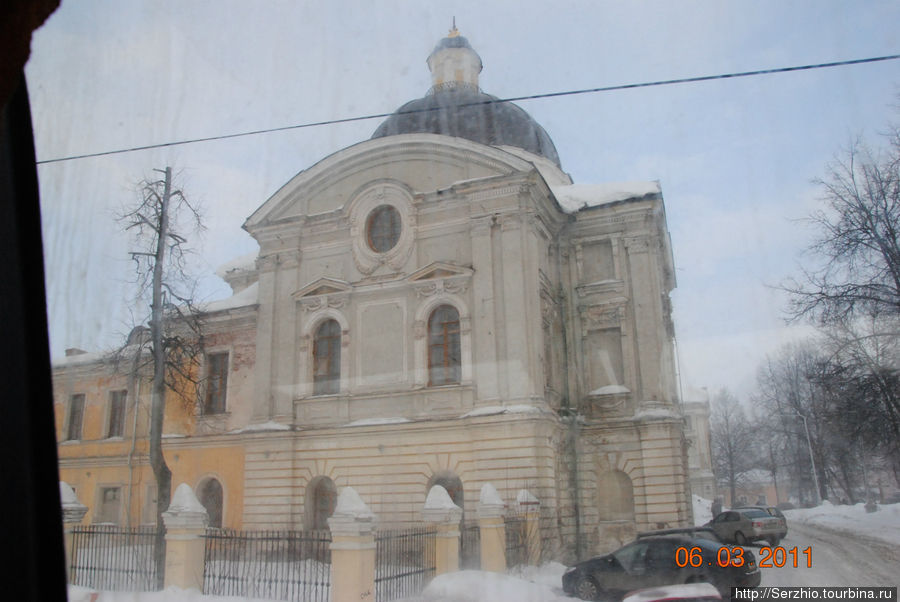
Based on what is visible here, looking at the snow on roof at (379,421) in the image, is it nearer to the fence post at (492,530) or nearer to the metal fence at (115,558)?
the fence post at (492,530)

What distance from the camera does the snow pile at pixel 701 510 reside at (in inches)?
508

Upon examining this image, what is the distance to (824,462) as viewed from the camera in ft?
46.5

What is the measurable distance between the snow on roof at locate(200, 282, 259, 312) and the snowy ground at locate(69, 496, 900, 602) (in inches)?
291

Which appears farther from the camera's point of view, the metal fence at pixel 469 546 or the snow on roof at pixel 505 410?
the snow on roof at pixel 505 410

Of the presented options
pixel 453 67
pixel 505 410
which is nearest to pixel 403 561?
pixel 505 410

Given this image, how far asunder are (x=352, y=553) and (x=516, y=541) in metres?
3.73

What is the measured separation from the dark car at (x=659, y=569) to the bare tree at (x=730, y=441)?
4.07m

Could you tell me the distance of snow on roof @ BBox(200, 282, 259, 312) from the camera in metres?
14.5

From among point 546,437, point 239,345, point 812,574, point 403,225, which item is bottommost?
point 812,574

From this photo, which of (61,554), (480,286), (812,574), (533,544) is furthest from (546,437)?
(61,554)

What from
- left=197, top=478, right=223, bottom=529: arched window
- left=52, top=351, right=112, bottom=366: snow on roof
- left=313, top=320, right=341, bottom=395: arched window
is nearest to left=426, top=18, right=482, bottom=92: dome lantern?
left=313, top=320, right=341, bottom=395: arched window

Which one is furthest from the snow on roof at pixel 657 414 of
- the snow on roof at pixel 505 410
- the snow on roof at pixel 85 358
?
the snow on roof at pixel 85 358

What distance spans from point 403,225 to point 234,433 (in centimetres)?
526

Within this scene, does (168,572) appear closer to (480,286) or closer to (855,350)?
(480,286)
